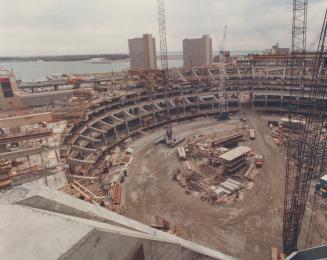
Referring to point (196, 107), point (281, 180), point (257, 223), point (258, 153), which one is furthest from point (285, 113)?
point (257, 223)

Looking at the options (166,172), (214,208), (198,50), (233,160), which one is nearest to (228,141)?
(233,160)

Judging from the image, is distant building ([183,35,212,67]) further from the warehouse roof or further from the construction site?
the warehouse roof

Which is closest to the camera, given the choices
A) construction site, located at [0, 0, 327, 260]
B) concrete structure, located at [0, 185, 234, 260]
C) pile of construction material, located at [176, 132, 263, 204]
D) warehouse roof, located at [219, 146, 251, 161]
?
concrete structure, located at [0, 185, 234, 260]

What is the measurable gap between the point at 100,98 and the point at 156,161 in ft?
81.8

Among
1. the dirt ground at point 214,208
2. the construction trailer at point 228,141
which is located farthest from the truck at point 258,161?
the construction trailer at point 228,141

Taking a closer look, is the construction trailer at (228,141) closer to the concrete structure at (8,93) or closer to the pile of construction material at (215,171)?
the pile of construction material at (215,171)

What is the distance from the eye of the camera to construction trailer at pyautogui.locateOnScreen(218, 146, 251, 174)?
99.7 ft

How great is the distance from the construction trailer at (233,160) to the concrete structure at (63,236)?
79.1 feet

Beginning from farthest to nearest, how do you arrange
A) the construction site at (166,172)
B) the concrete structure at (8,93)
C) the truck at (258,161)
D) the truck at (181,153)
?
1. the concrete structure at (8,93)
2. the truck at (181,153)
3. the truck at (258,161)
4. the construction site at (166,172)

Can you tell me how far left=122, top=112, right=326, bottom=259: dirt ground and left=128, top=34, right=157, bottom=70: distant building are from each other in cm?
6918

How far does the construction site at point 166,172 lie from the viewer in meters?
6.71

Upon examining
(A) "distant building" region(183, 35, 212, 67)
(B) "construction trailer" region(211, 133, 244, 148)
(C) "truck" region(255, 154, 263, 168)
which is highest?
(A) "distant building" region(183, 35, 212, 67)

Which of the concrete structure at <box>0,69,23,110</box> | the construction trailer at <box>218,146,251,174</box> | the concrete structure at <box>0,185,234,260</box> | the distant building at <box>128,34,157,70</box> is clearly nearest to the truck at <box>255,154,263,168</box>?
the construction trailer at <box>218,146,251,174</box>

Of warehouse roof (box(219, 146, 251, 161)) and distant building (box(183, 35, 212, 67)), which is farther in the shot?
distant building (box(183, 35, 212, 67))
